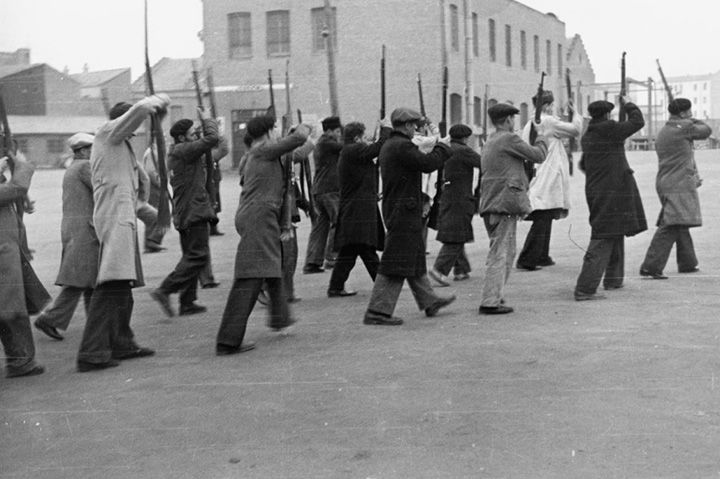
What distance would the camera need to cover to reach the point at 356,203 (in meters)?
8.03

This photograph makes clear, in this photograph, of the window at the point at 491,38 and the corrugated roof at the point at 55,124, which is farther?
the window at the point at 491,38

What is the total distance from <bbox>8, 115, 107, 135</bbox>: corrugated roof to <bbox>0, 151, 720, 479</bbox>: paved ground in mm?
364

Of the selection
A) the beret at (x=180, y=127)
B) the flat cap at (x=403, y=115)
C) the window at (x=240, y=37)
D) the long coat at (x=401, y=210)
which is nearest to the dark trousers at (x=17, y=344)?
the beret at (x=180, y=127)

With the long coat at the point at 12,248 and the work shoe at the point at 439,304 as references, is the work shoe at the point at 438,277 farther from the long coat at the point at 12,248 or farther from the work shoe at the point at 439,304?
the long coat at the point at 12,248

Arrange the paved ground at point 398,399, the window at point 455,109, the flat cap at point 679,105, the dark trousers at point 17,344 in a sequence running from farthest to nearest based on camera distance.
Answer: the window at point 455,109, the flat cap at point 679,105, the dark trousers at point 17,344, the paved ground at point 398,399

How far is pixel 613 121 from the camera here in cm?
761

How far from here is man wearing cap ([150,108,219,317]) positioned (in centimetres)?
752

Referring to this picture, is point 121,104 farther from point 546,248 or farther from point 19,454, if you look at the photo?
point 546,248

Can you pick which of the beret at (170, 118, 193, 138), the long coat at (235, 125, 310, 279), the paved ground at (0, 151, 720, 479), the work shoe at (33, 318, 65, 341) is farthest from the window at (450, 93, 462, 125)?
the work shoe at (33, 318, 65, 341)

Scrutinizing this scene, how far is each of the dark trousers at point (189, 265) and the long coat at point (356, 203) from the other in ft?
3.40

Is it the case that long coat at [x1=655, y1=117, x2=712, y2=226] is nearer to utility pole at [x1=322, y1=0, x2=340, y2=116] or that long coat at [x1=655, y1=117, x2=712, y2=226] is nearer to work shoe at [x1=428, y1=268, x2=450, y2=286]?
work shoe at [x1=428, y1=268, x2=450, y2=286]

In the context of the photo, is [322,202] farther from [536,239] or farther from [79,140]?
[79,140]

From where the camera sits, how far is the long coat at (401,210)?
7023mm

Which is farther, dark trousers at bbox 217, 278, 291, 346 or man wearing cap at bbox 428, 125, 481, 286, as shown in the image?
man wearing cap at bbox 428, 125, 481, 286
